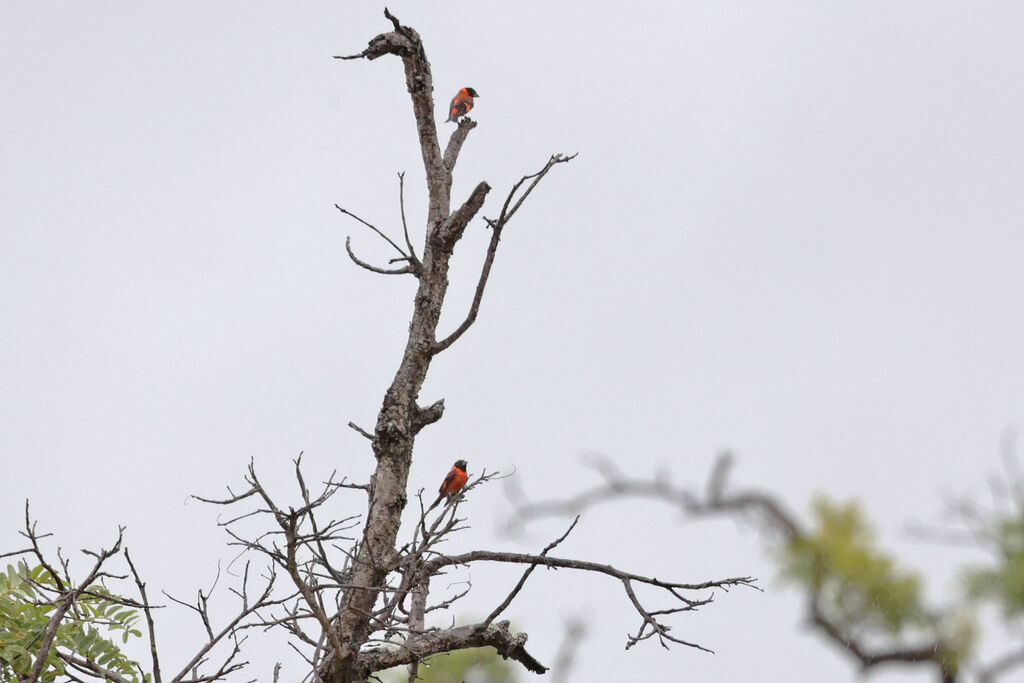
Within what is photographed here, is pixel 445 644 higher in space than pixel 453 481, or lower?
lower

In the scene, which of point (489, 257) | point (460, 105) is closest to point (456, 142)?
point (489, 257)

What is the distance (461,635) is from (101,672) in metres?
1.57

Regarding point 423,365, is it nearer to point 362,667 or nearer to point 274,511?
point 362,667

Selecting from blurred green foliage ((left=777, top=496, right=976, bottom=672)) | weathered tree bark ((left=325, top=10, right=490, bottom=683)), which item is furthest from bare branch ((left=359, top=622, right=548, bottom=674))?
blurred green foliage ((left=777, top=496, right=976, bottom=672))

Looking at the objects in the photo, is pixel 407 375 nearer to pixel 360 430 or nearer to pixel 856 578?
pixel 360 430

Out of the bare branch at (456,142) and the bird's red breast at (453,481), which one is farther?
the bird's red breast at (453,481)

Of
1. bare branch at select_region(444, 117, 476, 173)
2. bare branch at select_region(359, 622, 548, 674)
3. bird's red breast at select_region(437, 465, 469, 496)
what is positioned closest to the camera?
bare branch at select_region(359, 622, 548, 674)

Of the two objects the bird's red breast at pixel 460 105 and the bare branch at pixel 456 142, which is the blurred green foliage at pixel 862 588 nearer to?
the bare branch at pixel 456 142

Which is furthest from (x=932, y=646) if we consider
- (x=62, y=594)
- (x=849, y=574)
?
(x=62, y=594)

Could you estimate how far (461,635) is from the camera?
438 centimetres

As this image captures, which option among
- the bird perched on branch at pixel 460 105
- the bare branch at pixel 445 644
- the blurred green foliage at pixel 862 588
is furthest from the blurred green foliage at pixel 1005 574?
the bird perched on branch at pixel 460 105

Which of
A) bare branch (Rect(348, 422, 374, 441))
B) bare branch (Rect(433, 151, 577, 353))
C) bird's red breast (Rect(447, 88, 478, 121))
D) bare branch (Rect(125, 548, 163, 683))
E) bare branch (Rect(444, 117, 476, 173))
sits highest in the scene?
bird's red breast (Rect(447, 88, 478, 121))

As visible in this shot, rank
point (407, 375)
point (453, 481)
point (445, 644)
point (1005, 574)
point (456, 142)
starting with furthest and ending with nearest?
point (453, 481), point (456, 142), point (407, 375), point (445, 644), point (1005, 574)

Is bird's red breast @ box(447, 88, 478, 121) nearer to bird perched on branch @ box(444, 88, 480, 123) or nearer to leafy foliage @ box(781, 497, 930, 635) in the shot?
bird perched on branch @ box(444, 88, 480, 123)
